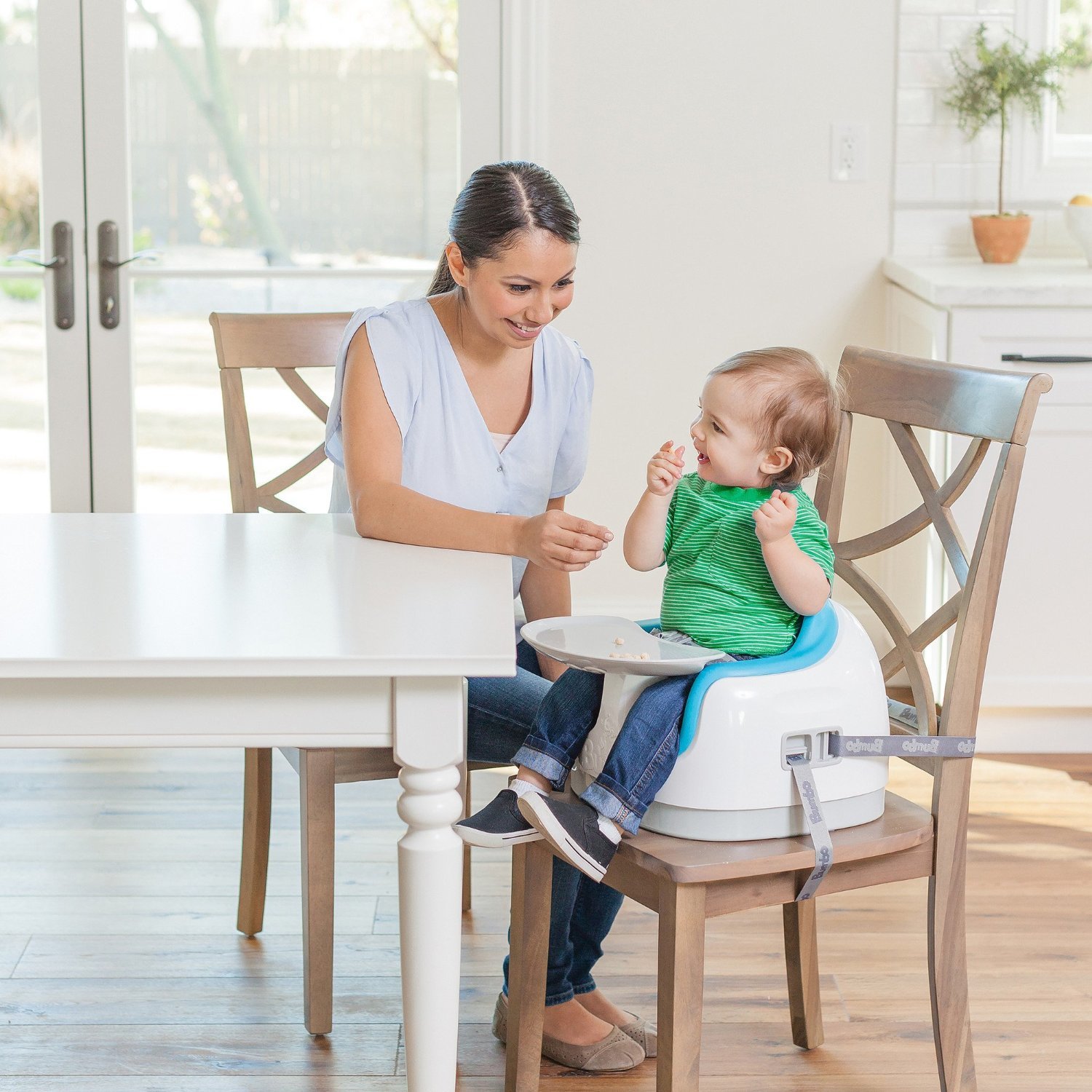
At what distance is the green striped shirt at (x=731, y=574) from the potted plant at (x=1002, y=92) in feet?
6.19

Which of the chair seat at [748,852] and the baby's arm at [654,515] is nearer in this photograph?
the chair seat at [748,852]

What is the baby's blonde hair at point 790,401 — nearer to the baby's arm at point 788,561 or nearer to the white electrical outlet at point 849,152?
the baby's arm at point 788,561

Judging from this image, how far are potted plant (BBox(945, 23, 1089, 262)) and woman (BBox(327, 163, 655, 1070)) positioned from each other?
1610 mm

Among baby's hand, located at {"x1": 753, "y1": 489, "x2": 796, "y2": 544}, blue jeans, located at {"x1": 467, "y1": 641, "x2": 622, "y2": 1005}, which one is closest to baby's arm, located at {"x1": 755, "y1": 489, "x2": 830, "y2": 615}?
baby's hand, located at {"x1": 753, "y1": 489, "x2": 796, "y2": 544}

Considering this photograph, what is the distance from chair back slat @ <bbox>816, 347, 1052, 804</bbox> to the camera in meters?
1.57

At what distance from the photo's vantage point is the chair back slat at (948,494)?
1566 mm

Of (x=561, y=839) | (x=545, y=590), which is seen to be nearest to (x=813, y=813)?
(x=561, y=839)

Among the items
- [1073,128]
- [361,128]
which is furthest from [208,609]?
[1073,128]

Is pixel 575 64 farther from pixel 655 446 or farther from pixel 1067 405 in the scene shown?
pixel 1067 405

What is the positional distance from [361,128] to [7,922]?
201 centimetres

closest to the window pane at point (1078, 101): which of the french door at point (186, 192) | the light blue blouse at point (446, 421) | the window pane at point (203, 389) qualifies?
the french door at point (186, 192)

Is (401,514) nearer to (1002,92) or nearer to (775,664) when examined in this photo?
(775,664)

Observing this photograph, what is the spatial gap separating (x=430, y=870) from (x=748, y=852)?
332 mm

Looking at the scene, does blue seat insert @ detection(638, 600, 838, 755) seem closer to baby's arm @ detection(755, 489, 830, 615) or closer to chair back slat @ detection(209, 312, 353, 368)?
baby's arm @ detection(755, 489, 830, 615)
